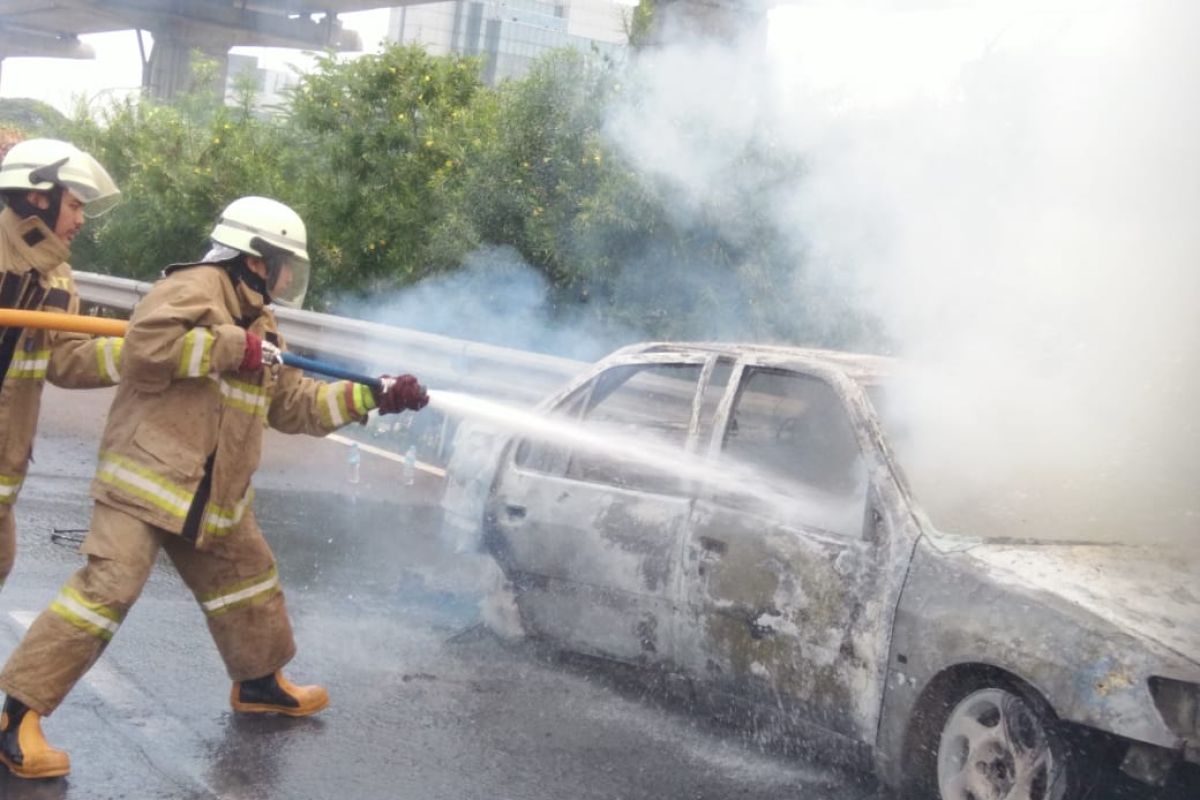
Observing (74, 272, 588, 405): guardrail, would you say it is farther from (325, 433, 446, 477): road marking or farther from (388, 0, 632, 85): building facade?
(388, 0, 632, 85): building facade

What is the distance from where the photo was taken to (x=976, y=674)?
4.14 metres

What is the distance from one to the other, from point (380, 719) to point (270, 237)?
5.68ft

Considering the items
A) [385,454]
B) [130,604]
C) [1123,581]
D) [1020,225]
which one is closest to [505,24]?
[385,454]

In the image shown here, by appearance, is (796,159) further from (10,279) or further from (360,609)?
(10,279)

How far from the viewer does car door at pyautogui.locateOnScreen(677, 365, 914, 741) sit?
4.45m

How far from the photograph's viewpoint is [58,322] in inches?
179

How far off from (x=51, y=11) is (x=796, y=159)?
25944 mm

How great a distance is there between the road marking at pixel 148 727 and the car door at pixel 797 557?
1.70 metres

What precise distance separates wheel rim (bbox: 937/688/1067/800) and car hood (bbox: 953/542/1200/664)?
0.34m

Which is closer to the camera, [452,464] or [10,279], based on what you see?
[10,279]

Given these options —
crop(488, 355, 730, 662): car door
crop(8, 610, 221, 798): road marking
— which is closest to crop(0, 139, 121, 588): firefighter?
crop(8, 610, 221, 798): road marking

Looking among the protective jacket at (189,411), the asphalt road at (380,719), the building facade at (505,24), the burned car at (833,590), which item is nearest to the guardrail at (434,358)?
the asphalt road at (380,719)

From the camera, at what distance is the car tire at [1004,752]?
388 cm

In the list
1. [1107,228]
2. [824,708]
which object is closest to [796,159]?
[1107,228]
